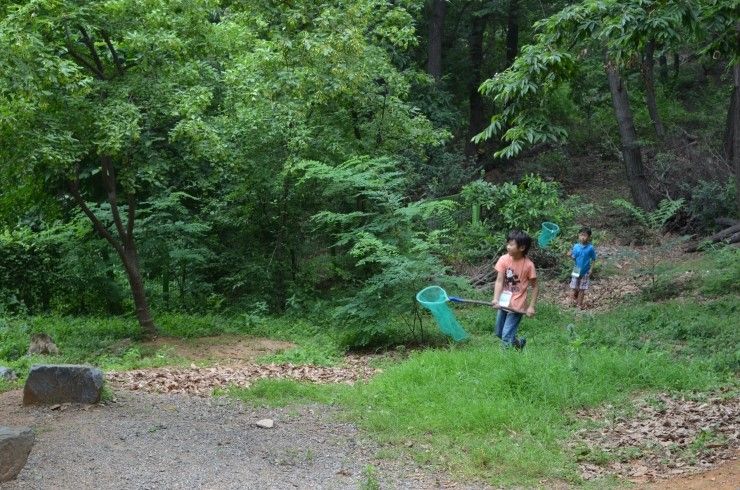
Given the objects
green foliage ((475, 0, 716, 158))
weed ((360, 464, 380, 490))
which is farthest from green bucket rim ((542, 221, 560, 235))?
weed ((360, 464, 380, 490))

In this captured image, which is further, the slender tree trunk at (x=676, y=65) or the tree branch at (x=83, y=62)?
the slender tree trunk at (x=676, y=65)

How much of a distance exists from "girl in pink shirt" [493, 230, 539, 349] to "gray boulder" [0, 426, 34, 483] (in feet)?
17.7

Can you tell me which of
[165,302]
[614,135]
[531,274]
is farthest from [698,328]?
[614,135]

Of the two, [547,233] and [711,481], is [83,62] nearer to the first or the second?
[547,233]

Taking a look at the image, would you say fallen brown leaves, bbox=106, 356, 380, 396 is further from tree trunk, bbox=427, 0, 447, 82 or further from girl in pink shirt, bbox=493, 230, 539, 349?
tree trunk, bbox=427, 0, 447, 82

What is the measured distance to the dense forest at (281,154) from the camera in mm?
9695

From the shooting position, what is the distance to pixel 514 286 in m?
9.44

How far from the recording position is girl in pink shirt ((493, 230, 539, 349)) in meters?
9.37

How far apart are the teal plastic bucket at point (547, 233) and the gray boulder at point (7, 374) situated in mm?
11362

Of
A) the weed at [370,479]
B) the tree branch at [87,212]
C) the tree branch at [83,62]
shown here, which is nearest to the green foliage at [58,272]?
the tree branch at [87,212]

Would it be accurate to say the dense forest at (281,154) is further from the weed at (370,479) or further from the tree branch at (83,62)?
the weed at (370,479)

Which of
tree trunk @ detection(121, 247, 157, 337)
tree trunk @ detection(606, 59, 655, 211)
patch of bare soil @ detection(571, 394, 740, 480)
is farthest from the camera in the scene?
tree trunk @ detection(606, 59, 655, 211)

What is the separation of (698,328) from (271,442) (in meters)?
7.01

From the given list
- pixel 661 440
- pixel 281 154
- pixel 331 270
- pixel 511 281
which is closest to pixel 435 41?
pixel 281 154
